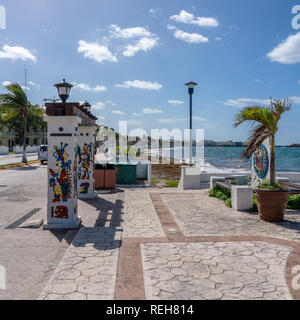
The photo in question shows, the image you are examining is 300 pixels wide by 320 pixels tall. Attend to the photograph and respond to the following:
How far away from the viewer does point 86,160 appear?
10.7 m

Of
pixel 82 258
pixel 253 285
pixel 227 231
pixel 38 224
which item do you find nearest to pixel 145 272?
pixel 82 258

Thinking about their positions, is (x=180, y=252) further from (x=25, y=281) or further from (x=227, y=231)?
(x=25, y=281)

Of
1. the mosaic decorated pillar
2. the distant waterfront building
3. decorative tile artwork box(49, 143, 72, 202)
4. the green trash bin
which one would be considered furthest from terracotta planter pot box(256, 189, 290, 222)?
the distant waterfront building

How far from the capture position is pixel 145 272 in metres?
4.46

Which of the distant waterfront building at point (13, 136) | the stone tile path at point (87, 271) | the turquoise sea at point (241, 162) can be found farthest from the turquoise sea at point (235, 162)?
the distant waterfront building at point (13, 136)

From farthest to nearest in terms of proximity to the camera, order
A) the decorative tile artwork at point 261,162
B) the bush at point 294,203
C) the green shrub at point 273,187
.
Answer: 1. the decorative tile artwork at point 261,162
2. the bush at point 294,203
3. the green shrub at point 273,187

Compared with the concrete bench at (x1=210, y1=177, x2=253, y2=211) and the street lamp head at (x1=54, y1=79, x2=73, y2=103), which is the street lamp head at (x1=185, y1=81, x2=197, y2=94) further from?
the street lamp head at (x1=54, y1=79, x2=73, y2=103)

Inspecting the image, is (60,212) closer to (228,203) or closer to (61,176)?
(61,176)

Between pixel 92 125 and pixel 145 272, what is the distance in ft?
23.6

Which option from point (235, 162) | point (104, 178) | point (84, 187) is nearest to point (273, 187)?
point (84, 187)

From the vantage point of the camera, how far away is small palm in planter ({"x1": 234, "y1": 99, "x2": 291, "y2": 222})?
7637 millimetres

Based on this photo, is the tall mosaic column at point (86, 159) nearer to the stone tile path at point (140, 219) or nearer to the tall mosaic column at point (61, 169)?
the stone tile path at point (140, 219)

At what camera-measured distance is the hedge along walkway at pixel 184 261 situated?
390 centimetres

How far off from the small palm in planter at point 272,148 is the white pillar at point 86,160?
541cm
